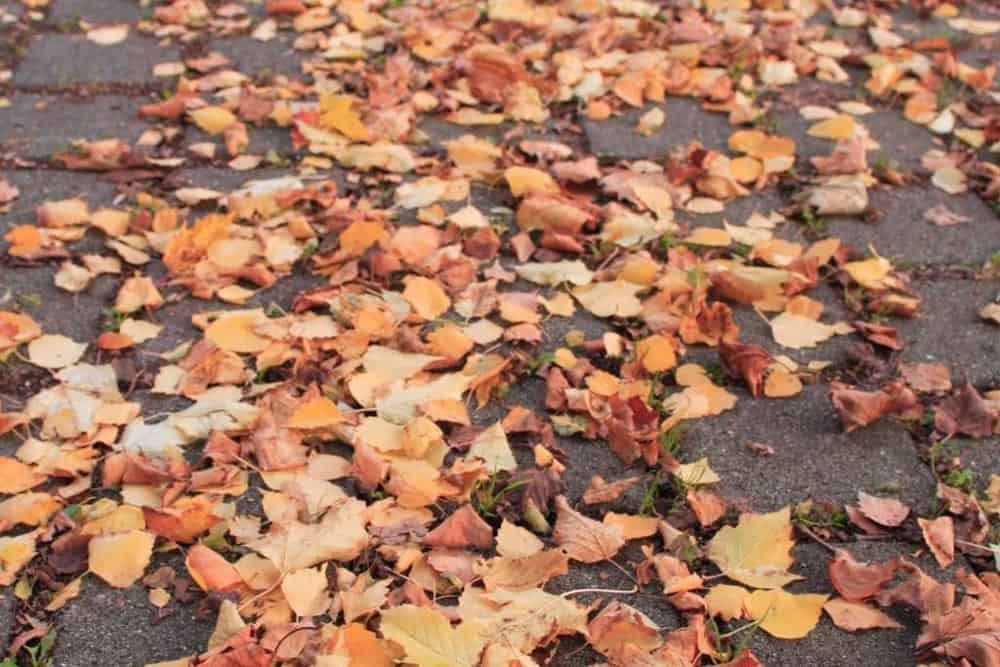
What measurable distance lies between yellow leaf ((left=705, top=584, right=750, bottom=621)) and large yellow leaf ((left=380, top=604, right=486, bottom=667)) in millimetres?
357

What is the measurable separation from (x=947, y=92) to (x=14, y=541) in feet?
8.52

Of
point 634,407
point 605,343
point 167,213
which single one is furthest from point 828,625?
point 167,213

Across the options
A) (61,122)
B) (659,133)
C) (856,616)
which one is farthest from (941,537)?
(61,122)

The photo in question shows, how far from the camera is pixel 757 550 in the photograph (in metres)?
1.76

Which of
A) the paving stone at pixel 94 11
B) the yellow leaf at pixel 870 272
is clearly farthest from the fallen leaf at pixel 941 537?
the paving stone at pixel 94 11

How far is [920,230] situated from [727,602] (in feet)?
4.19

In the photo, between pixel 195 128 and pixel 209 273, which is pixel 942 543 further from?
pixel 195 128

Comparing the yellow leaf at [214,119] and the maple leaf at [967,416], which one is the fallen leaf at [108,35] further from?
the maple leaf at [967,416]

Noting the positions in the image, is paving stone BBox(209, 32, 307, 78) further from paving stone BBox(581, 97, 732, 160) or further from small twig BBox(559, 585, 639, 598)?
small twig BBox(559, 585, 639, 598)

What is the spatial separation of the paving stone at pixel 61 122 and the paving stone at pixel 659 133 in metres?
1.18

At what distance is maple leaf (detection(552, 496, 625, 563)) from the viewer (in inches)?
69.6

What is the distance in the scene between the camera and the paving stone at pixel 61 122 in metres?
2.88

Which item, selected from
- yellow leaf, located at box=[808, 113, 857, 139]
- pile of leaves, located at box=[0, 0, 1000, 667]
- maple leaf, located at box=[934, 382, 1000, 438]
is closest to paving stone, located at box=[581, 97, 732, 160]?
pile of leaves, located at box=[0, 0, 1000, 667]

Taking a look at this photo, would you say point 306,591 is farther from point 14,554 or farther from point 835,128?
point 835,128
